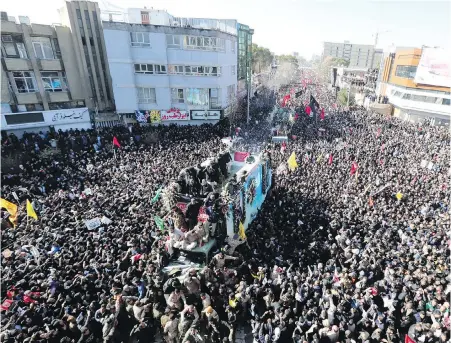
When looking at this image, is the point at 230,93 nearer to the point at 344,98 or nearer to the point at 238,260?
the point at 238,260

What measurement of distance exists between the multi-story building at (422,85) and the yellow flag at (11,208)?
4094 centimetres

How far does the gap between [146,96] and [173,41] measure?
5.90 m

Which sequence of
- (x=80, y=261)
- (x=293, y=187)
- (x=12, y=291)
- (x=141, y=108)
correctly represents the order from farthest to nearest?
(x=141, y=108)
(x=293, y=187)
(x=80, y=261)
(x=12, y=291)

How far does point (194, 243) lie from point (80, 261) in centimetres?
393

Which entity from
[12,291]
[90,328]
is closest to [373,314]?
[90,328]

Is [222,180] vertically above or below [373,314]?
above

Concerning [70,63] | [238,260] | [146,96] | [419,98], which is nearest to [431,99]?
[419,98]

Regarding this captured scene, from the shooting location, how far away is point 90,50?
26562 mm

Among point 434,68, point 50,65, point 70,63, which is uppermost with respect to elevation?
point 70,63

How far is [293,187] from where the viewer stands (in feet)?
51.8

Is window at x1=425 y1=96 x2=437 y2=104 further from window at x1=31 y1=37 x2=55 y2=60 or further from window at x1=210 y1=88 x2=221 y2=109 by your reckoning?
window at x1=31 y1=37 x2=55 y2=60

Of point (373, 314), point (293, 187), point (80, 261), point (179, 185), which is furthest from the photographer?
point (293, 187)

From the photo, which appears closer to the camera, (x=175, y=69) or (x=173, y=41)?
(x=173, y=41)

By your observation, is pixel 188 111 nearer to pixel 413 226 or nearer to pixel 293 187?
pixel 293 187
